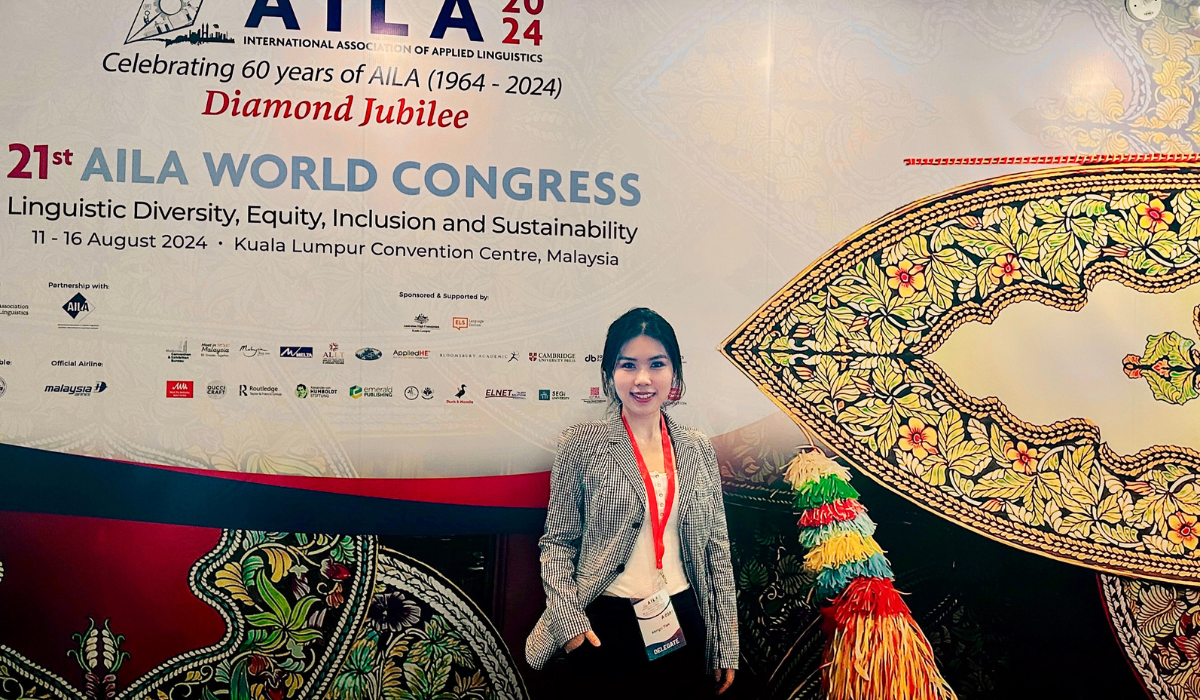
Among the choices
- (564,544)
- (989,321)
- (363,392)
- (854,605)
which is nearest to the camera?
(854,605)

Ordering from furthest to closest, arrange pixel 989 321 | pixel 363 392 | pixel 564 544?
1. pixel 989 321
2. pixel 363 392
3. pixel 564 544

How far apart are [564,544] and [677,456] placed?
1.52ft

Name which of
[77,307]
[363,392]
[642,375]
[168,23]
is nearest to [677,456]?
[642,375]

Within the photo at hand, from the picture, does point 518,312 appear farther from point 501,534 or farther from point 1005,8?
point 1005,8

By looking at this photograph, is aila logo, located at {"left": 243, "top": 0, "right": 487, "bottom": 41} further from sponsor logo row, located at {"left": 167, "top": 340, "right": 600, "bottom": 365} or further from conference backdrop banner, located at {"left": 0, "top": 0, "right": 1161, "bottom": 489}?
sponsor logo row, located at {"left": 167, "top": 340, "right": 600, "bottom": 365}

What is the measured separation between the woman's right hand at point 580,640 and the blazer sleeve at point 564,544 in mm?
13

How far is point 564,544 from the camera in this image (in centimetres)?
274

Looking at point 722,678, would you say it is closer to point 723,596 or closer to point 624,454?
point 723,596

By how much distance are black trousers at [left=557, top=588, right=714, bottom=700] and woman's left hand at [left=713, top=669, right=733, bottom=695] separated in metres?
0.06

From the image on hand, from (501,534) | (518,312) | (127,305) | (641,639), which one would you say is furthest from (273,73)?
(641,639)

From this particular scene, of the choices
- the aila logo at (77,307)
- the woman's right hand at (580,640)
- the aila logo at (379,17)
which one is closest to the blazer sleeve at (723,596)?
the woman's right hand at (580,640)

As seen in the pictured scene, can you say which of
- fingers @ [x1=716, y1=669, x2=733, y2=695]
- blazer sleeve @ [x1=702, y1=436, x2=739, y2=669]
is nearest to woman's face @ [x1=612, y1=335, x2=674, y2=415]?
blazer sleeve @ [x1=702, y1=436, x2=739, y2=669]

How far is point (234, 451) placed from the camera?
2791 millimetres

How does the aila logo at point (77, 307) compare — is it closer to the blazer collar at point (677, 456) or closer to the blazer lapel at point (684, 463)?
the blazer collar at point (677, 456)
